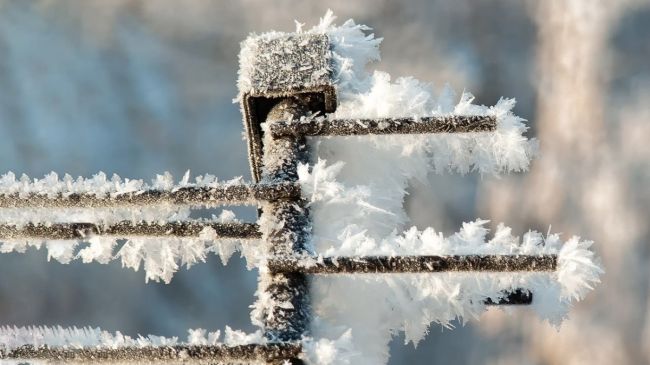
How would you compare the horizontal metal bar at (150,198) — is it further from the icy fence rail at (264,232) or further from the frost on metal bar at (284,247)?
the frost on metal bar at (284,247)

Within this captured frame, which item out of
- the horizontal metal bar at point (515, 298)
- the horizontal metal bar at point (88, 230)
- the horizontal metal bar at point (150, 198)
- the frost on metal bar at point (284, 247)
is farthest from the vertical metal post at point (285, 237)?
the horizontal metal bar at point (515, 298)

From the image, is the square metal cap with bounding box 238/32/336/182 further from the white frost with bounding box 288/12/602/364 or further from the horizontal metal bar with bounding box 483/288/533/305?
the horizontal metal bar with bounding box 483/288/533/305

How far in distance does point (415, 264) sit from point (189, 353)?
31.9 inches

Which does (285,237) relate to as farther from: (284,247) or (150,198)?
(150,198)

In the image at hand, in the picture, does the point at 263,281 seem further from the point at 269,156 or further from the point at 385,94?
the point at 385,94

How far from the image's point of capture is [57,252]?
2.67m

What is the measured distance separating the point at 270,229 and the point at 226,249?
290mm

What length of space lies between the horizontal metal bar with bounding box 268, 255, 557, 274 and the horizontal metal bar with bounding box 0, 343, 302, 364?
31 centimetres

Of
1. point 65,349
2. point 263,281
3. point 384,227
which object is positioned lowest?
point 65,349

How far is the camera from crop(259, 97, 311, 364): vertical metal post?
232cm

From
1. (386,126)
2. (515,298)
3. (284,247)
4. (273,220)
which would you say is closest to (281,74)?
(386,126)

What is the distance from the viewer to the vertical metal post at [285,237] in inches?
91.4

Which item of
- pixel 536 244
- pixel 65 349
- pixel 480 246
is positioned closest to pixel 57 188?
pixel 65 349

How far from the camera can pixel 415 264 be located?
7.67 feet
